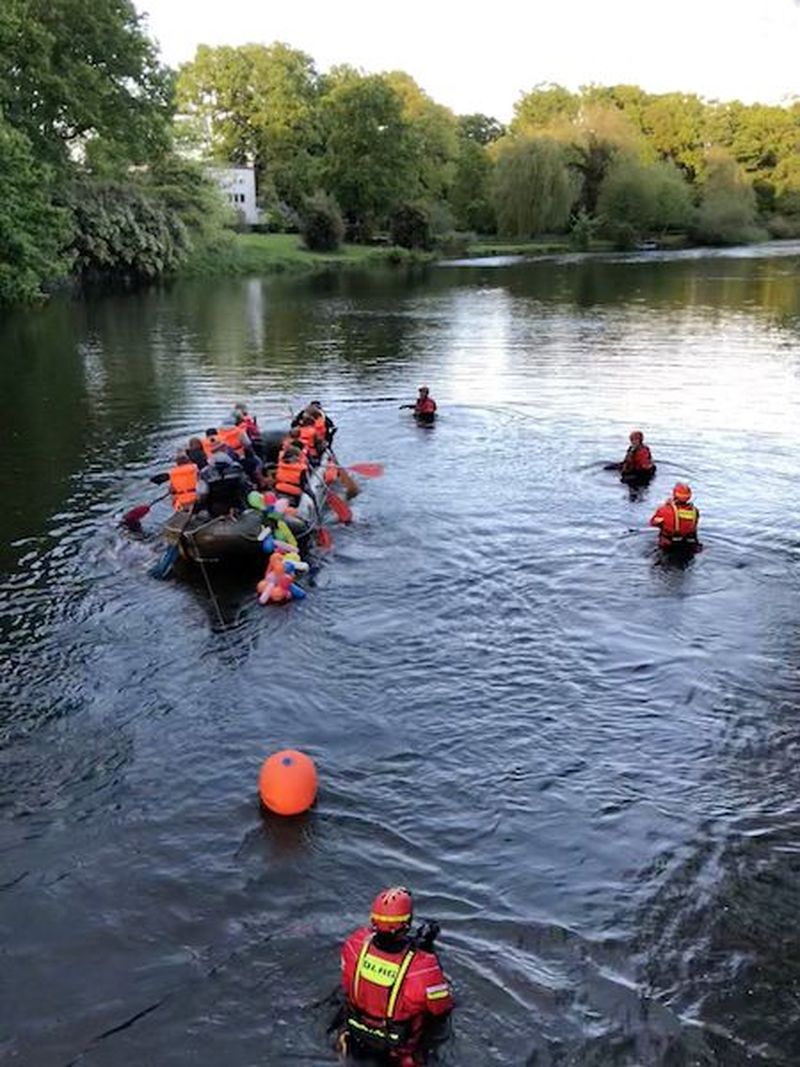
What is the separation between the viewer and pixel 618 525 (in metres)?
17.8

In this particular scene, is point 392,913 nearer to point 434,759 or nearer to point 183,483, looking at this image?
point 434,759

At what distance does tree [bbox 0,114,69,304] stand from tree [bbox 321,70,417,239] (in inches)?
2069

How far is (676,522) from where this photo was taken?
16078mm

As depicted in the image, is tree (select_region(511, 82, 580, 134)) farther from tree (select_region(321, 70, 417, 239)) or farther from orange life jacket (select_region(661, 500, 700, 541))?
orange life jacket (select_region(661, 500, 700, 541))

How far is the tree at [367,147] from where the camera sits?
90.9 meters

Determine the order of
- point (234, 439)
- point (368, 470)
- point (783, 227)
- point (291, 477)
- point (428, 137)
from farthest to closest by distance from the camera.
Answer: point (783, 227) < point (428, 137) < point (368, 470) < point (234, 439) < point (291, 477)

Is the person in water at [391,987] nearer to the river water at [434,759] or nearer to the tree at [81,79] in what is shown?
the river water at [434,759]

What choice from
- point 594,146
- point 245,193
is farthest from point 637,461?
point 594,146

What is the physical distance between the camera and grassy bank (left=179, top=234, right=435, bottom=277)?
6831 cm

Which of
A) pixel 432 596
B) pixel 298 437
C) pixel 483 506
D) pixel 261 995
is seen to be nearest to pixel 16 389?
pixel 298 437

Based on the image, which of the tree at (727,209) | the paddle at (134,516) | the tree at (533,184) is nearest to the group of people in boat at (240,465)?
the paddle at (134,516)

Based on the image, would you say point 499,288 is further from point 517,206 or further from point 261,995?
point 261,995

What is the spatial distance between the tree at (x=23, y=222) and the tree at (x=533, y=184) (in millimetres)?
56244

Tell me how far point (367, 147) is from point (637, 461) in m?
80.0
